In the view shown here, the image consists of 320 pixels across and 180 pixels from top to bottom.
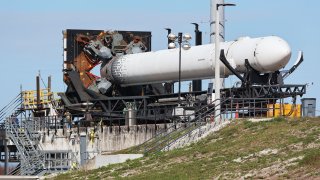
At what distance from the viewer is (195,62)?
186ft

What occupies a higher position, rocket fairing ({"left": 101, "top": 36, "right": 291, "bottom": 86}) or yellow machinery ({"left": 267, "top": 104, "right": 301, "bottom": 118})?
rocket fairing ({"left": 101, "top": 36, "right": 291, "bottom": 86})

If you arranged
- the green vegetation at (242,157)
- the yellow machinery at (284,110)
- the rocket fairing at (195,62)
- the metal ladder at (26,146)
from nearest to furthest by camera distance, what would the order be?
the green vegetation at (242,157)
the yellow machinery at (284,110)
the rocket fairing at (195,62)
the metal ladder at (26,146)

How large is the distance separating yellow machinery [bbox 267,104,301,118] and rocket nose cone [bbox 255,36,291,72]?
3008 mm

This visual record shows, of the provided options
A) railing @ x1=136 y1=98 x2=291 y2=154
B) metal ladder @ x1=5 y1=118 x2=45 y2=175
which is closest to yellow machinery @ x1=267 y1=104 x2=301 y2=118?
railing @ x1=136 y1=98 x2=291 y2=154

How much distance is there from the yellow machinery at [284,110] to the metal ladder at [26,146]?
1370 centimetres

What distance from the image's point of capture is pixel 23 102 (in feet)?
222

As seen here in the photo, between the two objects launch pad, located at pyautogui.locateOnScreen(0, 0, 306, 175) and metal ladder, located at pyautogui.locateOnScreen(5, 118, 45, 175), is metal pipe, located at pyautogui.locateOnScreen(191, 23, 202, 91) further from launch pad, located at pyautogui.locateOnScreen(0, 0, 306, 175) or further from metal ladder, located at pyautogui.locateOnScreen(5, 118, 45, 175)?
metal ladder, located at pyautogui.locateOnScreen(5, 118, 45, 175)

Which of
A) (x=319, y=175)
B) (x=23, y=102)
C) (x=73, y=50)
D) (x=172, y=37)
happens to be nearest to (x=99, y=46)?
(x=73, y=50)

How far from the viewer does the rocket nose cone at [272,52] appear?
53.2 meters

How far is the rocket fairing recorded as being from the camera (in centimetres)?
5334

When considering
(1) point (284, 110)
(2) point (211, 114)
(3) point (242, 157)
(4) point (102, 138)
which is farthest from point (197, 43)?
(3) point (242, 157)

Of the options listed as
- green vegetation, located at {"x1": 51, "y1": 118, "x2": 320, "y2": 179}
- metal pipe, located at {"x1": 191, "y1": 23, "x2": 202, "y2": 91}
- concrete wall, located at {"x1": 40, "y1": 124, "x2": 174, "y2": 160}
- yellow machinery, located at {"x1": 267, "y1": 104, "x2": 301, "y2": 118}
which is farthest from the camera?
metal pipe, located at {"x1": 191, "y1": 23, "x2": 202, "y2": 91}

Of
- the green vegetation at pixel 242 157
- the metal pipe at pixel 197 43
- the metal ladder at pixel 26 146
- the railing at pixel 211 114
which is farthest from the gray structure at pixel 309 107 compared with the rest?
the metal ladder at pixel 26 146

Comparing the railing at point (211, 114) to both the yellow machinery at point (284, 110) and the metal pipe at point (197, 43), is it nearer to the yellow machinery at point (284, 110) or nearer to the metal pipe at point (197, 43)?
the yellow machinery at point (284, 110)
